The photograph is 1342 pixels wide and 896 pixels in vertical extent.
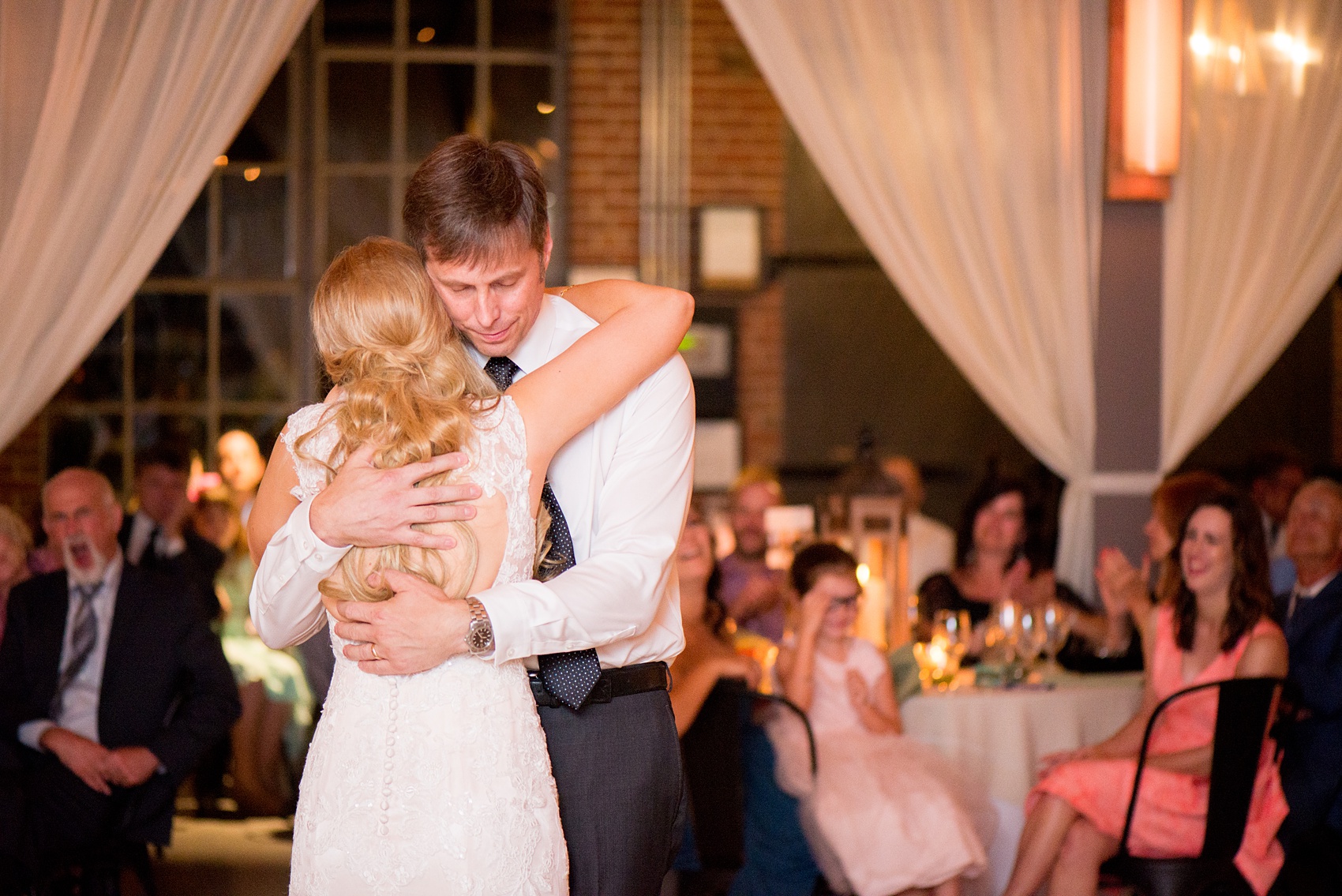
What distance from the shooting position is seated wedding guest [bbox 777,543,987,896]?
3.10 m

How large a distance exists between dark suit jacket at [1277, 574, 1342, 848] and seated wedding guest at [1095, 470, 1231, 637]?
15.7 inches

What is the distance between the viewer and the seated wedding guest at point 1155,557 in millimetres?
3717

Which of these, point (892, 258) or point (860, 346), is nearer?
point (892, 258)

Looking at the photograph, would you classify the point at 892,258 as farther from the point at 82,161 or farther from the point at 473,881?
the point at 473,881

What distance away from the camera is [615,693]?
186cm

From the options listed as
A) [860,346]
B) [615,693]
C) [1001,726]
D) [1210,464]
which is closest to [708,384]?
[860,346]

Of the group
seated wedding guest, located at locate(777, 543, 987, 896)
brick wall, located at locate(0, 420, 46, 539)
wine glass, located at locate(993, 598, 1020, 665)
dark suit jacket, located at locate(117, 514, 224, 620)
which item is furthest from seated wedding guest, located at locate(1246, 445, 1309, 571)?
brick wall, located at locate(0, 420, 46, 539)

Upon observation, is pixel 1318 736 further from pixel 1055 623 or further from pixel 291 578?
pixel 291 578

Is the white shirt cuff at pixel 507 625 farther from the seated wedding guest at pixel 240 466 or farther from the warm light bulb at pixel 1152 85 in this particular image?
the seated wedding guest at pixel 240 466

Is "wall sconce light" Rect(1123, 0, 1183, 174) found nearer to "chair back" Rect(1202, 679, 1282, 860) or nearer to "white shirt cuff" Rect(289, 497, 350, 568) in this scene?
"chair back" Rect(1202, 679, 1282, 860)

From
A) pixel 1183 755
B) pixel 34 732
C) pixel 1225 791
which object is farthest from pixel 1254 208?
pixel 34 732

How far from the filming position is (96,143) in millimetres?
3170

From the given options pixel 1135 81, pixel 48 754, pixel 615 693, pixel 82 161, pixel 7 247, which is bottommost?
pixel 48 754

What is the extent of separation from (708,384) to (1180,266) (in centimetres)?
319
